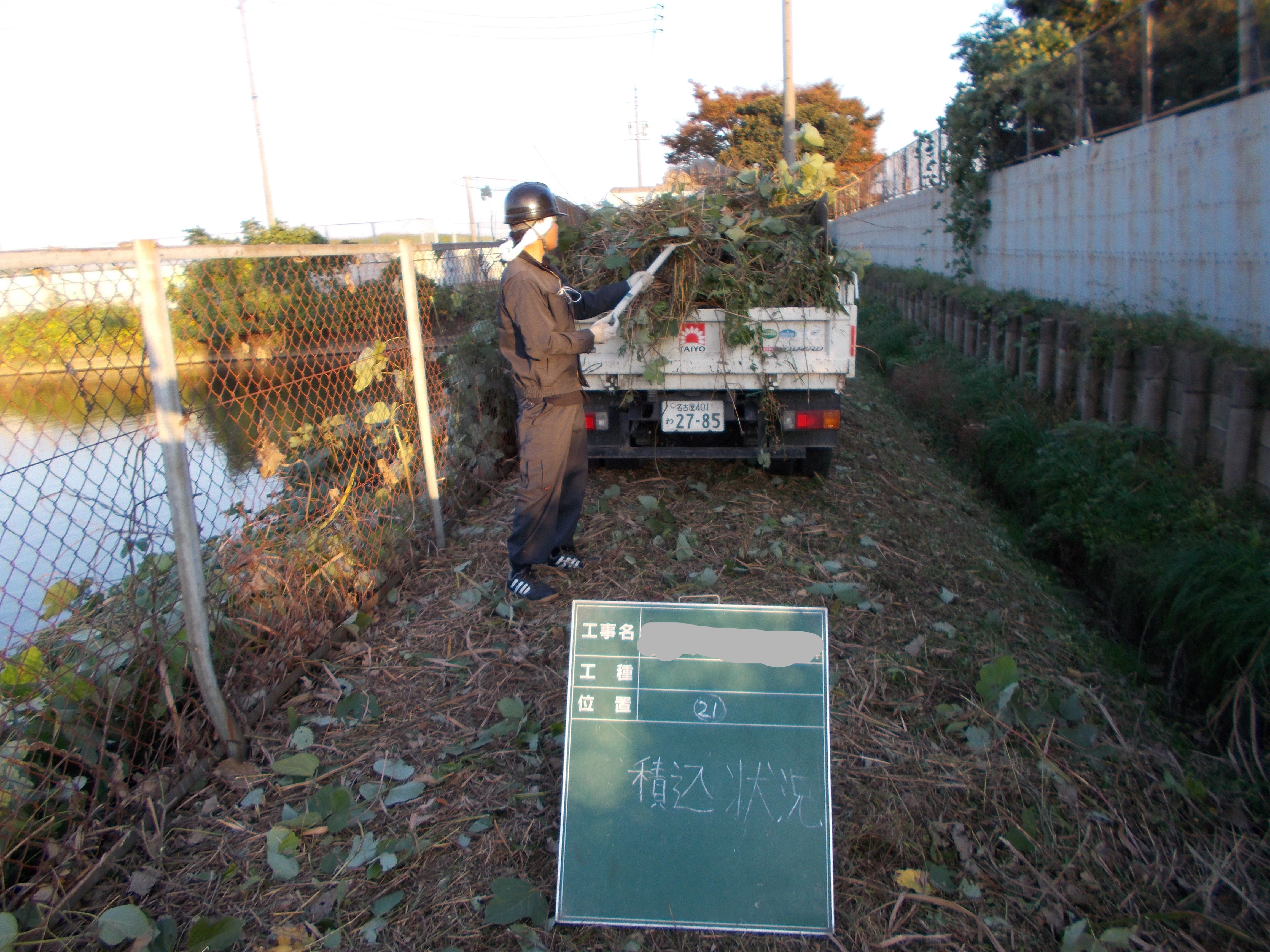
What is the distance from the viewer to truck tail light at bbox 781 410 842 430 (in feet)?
17.4

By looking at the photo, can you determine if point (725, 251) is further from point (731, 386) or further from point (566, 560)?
point (566, 560)

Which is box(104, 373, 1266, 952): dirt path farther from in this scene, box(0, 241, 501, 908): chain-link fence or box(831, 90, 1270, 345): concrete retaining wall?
box(831, 90, 1270, 345): concrete retaining wall

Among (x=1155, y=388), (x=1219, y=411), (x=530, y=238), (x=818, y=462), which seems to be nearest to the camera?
(x=530, y=238)

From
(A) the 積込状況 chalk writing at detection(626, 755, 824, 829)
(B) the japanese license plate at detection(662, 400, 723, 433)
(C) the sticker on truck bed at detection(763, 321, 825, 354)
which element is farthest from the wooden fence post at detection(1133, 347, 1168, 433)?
(A) the 積込状況 chalk writing at detection(626, 755, 824, 829)

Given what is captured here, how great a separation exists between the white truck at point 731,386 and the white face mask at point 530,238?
1053 mm

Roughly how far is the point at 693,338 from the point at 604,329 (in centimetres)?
104

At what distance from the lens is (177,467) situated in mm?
2797

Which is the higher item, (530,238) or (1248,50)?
(1248,50)

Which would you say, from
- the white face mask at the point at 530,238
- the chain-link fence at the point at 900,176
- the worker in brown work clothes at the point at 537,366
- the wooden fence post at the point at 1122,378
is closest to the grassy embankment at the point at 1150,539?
the wooden fence post at the point at 1122,378

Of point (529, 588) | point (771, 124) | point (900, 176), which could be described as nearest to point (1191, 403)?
point (529, 588)

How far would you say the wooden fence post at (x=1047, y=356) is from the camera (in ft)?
24.5

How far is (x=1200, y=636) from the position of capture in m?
3.94

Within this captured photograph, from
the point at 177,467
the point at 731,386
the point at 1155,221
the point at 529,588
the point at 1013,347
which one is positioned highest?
the point at 1155,221

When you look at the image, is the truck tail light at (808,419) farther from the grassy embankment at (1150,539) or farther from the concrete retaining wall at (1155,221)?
the grassy embankment at (1150,539)
